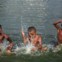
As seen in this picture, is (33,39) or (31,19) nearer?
(33,39)

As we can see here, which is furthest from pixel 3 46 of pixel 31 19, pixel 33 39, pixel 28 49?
pixel 31 19

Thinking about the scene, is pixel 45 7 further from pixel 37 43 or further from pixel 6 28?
pixel 37 43

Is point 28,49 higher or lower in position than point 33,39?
lower

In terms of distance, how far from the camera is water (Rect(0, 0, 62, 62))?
10.7 meters

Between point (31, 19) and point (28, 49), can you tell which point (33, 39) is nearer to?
point (28, 49)

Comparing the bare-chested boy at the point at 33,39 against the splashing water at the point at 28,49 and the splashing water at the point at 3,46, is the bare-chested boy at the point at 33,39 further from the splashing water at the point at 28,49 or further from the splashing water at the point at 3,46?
the splashing water at the point at 3,46

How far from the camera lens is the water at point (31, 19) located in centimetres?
1070

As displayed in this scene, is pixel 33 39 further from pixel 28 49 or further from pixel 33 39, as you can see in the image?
pixel 28 49

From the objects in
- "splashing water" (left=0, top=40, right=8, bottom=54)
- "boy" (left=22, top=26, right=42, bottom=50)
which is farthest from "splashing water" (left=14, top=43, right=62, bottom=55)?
"splashing water" (left=0, top=40, right=8, bottom=54)

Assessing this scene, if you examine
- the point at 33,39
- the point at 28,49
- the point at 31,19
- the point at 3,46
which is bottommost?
the point at 28,49

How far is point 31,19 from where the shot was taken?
1706cm

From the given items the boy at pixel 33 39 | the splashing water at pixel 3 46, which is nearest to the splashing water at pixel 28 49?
the boy at pixel 33 39

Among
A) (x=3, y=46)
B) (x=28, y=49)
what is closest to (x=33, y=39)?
(x=28, y=49)

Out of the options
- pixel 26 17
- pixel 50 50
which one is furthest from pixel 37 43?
pixel 26 17
